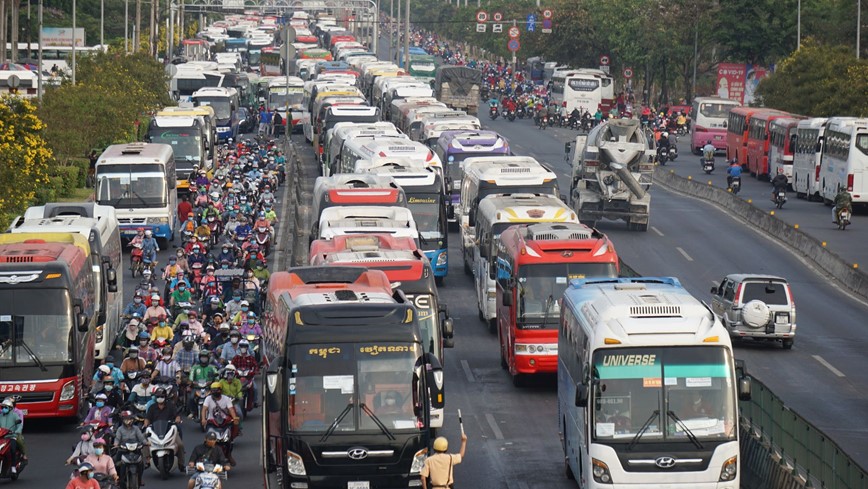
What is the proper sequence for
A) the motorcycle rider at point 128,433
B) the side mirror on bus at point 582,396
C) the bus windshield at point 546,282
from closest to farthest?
the side mirror on bus at point 582,396 → the motorcycle rider at point 128,433 → the bus windshield at point 546,282

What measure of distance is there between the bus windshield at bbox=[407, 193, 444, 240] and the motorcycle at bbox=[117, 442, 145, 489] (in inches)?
792

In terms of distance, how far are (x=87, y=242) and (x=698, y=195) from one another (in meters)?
36.5

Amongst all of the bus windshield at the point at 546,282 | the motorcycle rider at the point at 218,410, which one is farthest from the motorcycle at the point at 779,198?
the motorcycle rider at the point at 218,410

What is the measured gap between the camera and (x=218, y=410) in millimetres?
24078

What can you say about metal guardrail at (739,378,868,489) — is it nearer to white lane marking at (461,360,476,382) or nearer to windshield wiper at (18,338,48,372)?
white lane marking at (461,360,476,382)

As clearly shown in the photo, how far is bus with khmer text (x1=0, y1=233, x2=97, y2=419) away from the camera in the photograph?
1068 inches

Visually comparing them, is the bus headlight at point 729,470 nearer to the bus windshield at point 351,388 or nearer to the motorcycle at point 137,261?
the bus windshield at point 351,388

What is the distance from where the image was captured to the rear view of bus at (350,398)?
2005cm

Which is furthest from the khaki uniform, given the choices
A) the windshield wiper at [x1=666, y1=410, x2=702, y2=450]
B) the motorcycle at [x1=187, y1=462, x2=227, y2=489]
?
the windshield wiper at [x1=666, y1=410, x2=702, y2=450]

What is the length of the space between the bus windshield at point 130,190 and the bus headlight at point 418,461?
29424 millimetres

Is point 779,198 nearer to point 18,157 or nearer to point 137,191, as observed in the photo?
point 137,191

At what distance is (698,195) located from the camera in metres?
64.6

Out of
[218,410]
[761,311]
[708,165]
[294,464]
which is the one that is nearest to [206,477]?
[294,464]

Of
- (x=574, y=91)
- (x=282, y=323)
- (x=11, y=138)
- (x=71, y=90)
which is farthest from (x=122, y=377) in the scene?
(x=574, y=91)
